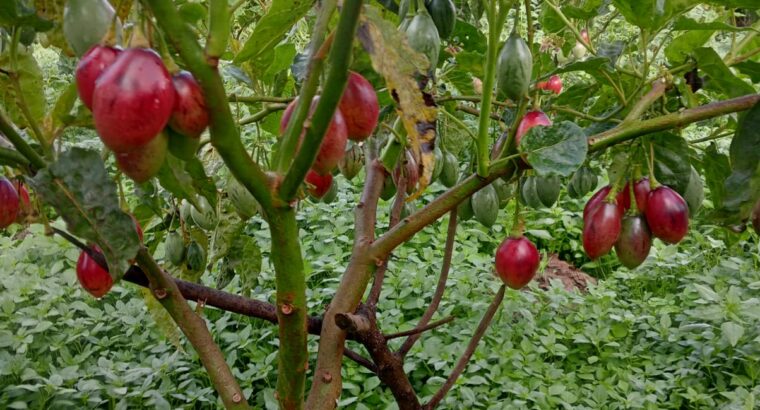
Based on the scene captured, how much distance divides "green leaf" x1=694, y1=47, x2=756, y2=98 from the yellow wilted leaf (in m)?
0.55

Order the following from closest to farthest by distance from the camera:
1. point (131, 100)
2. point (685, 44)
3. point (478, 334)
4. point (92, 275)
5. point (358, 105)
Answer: point (131, 100)
point (358, 105)
point (92, 275)
point (685, 44)
point (478, 334)

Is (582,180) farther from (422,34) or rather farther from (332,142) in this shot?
(332,142)

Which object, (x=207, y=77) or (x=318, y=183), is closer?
(x=207, y=77)

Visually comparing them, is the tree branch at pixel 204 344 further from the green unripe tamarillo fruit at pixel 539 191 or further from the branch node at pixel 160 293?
the green unripe tamarillo fruit at pixel 539 191

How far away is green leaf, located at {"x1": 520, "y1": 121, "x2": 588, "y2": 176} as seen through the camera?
754 mm

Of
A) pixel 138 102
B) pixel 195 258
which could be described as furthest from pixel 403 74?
pixel 195 258

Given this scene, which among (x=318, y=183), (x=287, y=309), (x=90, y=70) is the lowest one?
(x=287, y=309)

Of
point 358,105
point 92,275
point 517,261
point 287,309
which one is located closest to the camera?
point 358,105

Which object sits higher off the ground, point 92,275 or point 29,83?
point 29,83

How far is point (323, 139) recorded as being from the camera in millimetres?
532

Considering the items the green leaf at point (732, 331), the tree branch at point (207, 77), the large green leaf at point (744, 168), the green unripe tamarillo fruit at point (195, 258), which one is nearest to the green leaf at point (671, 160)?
the large green leaf at point (744, 168)

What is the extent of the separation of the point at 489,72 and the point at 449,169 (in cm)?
49

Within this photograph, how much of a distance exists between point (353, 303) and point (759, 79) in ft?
2.09

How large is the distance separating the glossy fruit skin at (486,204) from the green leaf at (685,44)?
35cm
